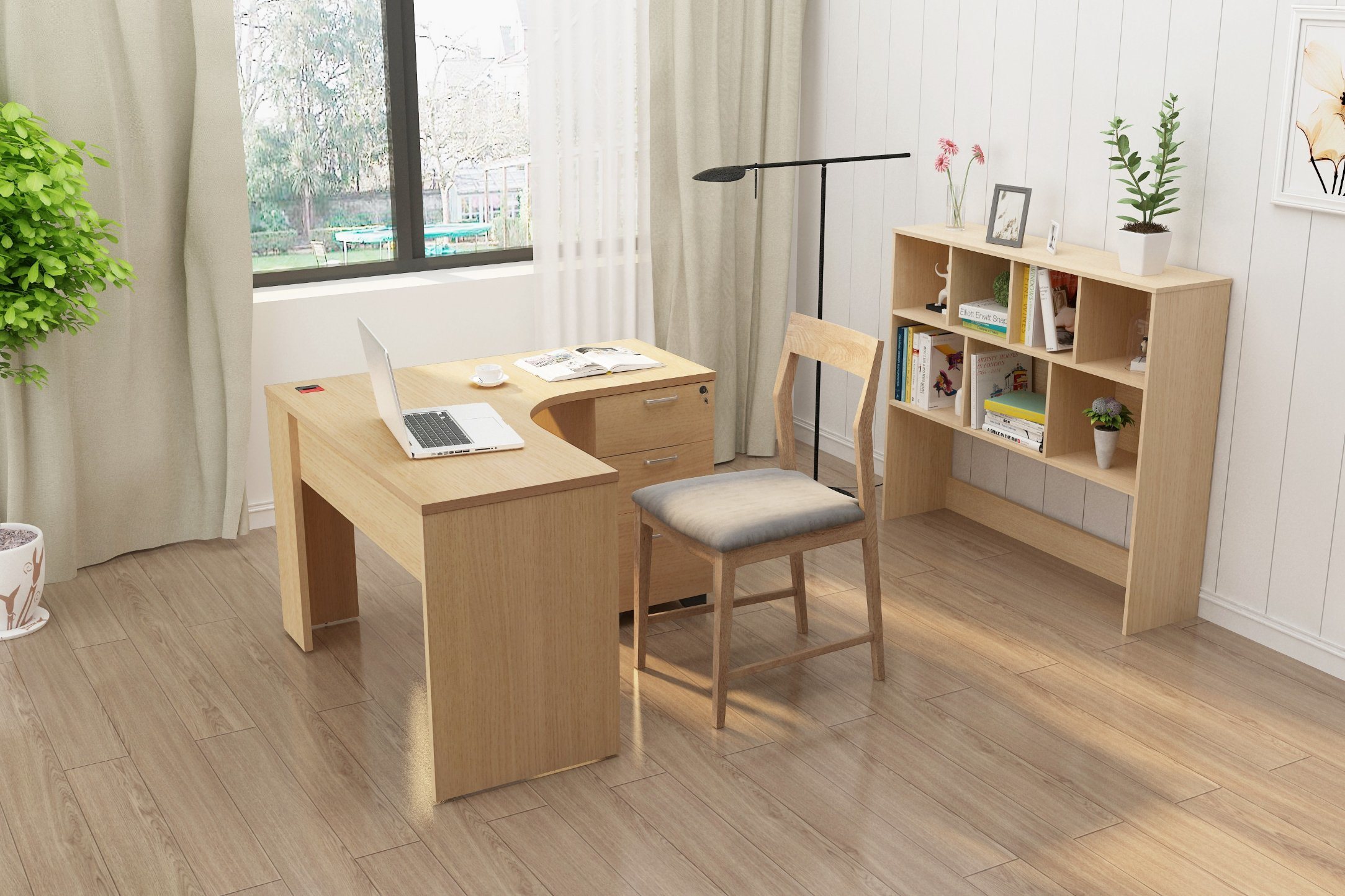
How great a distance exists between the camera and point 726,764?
3.02 m

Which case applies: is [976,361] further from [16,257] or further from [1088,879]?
[16,257]

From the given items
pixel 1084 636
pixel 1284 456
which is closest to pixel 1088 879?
pixel 1084 636

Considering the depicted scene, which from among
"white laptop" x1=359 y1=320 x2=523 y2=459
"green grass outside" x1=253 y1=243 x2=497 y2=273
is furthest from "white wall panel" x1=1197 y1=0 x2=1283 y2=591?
"green grass outside" x1=253 y1=243 x2=497 y2=273

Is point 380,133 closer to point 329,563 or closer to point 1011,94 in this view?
point 329,563

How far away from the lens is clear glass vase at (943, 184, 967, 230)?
14.1 feet

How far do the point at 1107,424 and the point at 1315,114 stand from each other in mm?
968

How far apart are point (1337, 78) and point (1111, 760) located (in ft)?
5.65

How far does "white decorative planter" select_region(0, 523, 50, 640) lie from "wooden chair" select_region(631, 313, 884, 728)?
5.52 ft

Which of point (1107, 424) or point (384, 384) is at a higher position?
point (384, 384)

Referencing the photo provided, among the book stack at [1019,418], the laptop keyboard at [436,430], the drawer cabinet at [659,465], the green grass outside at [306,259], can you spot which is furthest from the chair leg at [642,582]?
the green grass outside at [306,259]

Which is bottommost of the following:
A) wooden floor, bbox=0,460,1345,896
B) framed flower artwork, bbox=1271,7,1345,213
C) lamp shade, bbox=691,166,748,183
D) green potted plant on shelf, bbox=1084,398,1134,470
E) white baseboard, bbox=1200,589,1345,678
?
wooden floor, bbox=0,460,1345,896

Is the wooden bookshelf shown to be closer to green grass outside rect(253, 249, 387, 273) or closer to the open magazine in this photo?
the open magazine

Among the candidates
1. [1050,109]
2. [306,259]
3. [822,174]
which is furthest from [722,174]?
[306,259]

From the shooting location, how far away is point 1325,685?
134 inches
